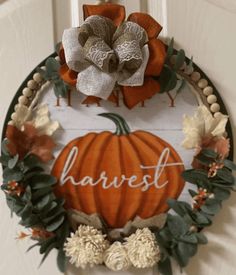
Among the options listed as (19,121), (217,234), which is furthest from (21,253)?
(217,234)

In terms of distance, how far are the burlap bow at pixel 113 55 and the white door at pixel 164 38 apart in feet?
0.19

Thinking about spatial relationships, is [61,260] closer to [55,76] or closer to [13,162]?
[13,162]

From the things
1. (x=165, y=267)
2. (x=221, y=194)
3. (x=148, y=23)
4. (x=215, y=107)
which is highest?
(x=148, y=23)

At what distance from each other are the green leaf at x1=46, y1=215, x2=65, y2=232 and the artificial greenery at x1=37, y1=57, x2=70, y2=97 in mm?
206

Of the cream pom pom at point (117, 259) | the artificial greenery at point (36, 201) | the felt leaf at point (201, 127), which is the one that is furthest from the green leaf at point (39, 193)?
the felt leaf at point (201, 127)

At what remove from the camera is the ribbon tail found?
702 mm

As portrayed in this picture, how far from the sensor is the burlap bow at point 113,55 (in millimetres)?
670

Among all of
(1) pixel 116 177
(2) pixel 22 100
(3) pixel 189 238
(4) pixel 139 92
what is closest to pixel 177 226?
(3) pixel 189 238

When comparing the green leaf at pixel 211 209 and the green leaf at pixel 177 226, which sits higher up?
the green leaf at pixel 211 209

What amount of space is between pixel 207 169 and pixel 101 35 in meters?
0.28

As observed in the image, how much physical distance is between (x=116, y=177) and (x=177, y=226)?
13 cm

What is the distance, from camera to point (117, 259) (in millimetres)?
682

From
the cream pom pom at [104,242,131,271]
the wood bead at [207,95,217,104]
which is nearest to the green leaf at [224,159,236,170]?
the wood bead at [207,95,217,104]

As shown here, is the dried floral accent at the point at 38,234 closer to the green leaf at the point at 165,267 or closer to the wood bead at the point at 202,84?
the green leaf at the point at 165,267
